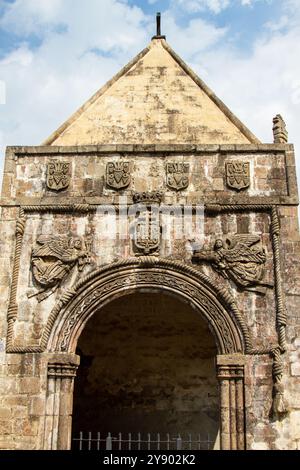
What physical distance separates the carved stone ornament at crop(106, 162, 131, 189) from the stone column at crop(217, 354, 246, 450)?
3643 millimetres

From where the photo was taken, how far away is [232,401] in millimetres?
10375

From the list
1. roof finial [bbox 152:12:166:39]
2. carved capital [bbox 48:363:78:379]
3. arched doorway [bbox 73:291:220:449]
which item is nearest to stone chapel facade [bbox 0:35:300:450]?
carved capital [bbox 48:363:78:379]

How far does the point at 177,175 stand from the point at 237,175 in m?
1.12

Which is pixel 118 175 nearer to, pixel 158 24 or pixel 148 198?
pixel 148 198

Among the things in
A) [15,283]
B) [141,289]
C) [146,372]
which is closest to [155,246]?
[141,289]

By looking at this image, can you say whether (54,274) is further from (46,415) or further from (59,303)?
(46,415)

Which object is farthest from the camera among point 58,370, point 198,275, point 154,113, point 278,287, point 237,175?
point 154,113

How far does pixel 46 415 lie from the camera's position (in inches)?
410

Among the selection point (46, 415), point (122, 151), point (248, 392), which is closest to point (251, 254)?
point (248, 392)

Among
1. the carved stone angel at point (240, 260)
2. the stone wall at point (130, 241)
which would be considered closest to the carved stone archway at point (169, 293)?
the stone wall at point (130, 241)

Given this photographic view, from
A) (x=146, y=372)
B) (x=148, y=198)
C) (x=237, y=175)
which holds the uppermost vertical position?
(x=237, y=175)

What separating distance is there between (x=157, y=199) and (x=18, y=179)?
2.73 metres

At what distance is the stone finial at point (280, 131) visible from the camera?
1208 centimetres
